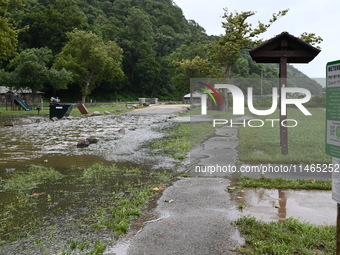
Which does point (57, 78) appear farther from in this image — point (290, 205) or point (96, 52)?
point (290, 205)

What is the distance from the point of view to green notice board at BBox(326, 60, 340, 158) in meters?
2.64

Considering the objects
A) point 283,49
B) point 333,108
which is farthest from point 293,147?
point 333,108

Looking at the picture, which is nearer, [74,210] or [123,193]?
[74,210]

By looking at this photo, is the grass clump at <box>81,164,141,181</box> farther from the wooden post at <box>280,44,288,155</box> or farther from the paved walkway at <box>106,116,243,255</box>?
the wooden post at <box>280,44,288,155</box>

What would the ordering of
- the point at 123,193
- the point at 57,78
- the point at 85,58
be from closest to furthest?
the point at 123,193
the point at 57,78
the point at 85,58

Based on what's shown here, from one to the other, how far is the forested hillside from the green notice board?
317 inches

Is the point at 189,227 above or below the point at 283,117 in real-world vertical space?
below

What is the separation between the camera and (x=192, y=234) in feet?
12.2

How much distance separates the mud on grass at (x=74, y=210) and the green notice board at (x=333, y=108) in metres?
2.37

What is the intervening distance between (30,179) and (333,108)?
18.6 ft

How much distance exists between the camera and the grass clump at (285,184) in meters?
5.62

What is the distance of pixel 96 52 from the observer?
45969mm

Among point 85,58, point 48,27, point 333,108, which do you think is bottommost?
point 333,108

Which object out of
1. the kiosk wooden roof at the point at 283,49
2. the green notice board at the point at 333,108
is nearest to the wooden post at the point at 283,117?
the kiosk wooden roof at the point at 283,49
